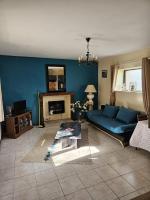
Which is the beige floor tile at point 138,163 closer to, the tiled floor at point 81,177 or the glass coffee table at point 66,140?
the tiled floor at point 81,177

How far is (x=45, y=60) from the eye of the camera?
17.4 ft

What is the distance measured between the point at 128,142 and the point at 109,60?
3083mm

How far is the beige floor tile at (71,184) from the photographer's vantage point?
86.6 inches

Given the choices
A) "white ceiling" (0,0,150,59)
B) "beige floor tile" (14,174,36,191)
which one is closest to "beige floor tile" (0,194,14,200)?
"beige floor tile" (14,174,36,191)

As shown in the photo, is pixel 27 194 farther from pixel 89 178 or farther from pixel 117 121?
pixel 117 121

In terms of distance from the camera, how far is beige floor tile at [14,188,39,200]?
207 cm

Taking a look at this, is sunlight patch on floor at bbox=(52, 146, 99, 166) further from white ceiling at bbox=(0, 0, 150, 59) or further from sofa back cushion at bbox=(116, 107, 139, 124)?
white ceiling at bbox=(0, 0, 150, 59)

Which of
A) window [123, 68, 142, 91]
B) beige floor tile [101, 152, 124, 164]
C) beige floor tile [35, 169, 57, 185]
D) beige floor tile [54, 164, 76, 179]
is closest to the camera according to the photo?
beige floor tile [35, 169, 57, 185]

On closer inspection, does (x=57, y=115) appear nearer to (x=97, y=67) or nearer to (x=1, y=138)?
(x=1, y=138)

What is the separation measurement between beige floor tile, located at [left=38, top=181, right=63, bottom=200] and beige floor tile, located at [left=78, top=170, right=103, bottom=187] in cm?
40

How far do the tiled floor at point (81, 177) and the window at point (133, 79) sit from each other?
1.97 m

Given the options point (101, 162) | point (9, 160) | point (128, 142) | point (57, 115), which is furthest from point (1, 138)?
point (128, 142)

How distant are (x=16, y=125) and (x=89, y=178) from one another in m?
2.76

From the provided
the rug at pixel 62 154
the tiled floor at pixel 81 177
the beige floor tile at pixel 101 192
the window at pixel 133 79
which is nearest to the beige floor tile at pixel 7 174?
the tiled floor at pixel 81 177
